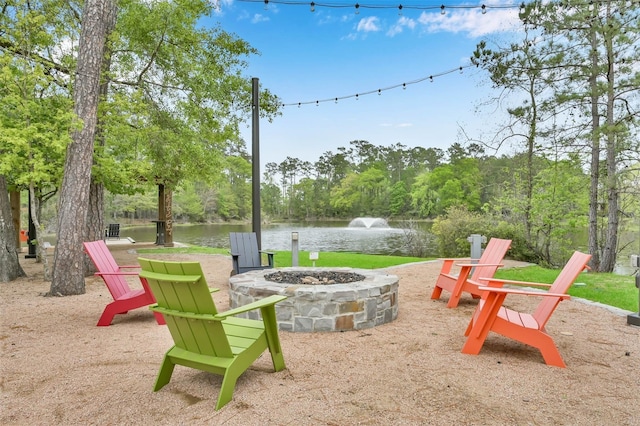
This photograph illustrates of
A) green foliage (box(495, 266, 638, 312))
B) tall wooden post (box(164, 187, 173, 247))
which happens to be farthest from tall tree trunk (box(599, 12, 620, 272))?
tall wooden post (box(164, 187, 173, 247))

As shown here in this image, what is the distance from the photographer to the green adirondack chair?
2227mm

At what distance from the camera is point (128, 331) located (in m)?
3.91

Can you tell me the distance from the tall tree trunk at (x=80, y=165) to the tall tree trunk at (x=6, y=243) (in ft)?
4.93

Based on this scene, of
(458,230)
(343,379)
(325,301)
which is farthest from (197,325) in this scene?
(458,230)

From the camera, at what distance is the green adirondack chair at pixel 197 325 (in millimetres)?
2227

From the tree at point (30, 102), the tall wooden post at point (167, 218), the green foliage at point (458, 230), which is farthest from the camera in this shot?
the tall wooden post at point (167, 218)

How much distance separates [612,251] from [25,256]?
509 inches

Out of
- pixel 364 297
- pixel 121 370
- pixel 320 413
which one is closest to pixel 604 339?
pixel 364 297

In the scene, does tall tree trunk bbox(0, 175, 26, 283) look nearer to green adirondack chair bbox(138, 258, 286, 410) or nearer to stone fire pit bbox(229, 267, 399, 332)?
stone fire pit bbox(229, 267, 399, 332)

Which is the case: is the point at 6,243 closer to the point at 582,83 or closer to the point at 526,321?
the point at 526,321

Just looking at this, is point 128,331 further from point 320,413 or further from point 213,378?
point 320,413

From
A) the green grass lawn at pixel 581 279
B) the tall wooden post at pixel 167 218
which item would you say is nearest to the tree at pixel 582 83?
the green grass lawn at pixel 581 279

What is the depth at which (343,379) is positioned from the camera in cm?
272

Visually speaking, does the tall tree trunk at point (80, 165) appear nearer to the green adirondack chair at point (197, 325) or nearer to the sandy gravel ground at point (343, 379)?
the sandy gravel ground at point (343, 379)
